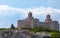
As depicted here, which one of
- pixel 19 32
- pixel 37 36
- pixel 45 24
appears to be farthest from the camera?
pixel 45 24

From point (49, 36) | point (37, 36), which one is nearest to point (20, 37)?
point (37, 36)

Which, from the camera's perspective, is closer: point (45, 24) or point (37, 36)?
point (37, 36)

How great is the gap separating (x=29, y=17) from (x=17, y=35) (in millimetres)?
30674

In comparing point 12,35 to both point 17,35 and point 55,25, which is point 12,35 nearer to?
point 17,35

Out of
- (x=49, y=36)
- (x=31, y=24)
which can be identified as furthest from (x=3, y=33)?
(x=31, y=24)

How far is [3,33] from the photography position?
19266 millimetres

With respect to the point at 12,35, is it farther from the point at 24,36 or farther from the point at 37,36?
the point at 37,36

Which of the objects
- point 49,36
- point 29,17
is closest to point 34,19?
point 29,17

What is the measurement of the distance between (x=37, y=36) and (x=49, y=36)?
1.49 metres

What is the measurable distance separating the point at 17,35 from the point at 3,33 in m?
1.12

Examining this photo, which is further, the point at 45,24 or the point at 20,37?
the point at 45,24

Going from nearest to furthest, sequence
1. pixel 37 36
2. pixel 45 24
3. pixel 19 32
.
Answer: pixel 19 32 → pixel 37 36 → pixel 45 24

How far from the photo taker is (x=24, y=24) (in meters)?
49.5

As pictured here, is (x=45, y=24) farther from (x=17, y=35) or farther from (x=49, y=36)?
(x=17, y=35)
